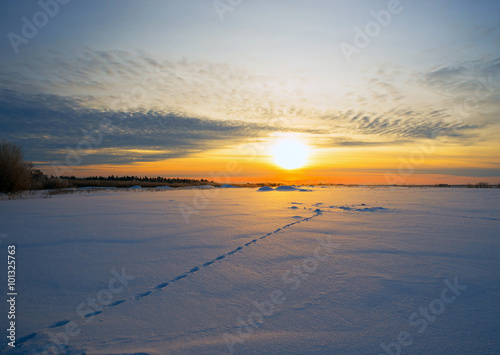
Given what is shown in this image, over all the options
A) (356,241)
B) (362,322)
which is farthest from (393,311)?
(356,241)

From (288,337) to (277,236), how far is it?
311 cm

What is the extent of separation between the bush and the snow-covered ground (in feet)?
37.3

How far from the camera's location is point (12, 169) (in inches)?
539

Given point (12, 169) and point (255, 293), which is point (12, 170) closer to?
point (12, 169)

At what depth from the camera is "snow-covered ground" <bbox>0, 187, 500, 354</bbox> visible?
191 cm

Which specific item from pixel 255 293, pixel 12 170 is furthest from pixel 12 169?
pixel 255 293

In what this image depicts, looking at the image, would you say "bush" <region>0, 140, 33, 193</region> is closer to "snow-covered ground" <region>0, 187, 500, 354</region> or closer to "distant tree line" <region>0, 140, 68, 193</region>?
"distant tree line" <region>0, 140, 68, 193</region>

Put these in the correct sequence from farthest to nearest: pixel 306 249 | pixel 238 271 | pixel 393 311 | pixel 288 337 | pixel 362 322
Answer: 1. pixel 306 249
2. pixel 238 271
3. pixel 393 311
4. pixel 362 322
5. pixel 288 337

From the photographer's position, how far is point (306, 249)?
4.18m

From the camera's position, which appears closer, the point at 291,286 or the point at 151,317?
the point at 151,317

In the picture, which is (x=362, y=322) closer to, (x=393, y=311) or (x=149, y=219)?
A: (x=393, y=311)

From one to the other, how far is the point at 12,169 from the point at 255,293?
16.5 meters

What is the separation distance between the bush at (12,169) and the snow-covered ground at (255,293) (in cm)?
1138

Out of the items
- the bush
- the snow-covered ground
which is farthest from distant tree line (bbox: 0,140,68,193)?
the snow-covered ground
